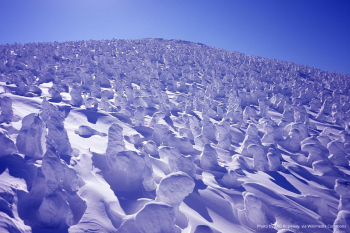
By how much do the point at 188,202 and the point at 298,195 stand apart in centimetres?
173

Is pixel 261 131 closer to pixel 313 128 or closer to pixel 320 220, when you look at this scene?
pixel 313 128

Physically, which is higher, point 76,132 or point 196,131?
point 196,131

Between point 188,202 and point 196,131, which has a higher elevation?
point 196,131

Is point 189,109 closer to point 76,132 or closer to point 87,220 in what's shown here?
point 76,132

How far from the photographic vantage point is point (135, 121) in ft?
15.3

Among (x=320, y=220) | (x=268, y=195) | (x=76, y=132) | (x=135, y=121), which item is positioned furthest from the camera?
(x=135, y=121)

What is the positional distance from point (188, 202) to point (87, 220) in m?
1.20

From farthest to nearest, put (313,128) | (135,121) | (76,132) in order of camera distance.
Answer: (313,128) → (135,121) → (76,132)

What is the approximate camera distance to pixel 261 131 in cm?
524

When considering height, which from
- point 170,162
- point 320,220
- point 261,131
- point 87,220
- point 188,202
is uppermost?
point 261,131

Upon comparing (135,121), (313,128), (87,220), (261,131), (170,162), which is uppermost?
(313,128)

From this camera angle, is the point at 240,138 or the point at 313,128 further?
the point at 313,128

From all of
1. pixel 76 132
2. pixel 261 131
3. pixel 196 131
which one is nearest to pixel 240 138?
pixel 261 131

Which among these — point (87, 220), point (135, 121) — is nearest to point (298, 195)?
point (87, 220)
